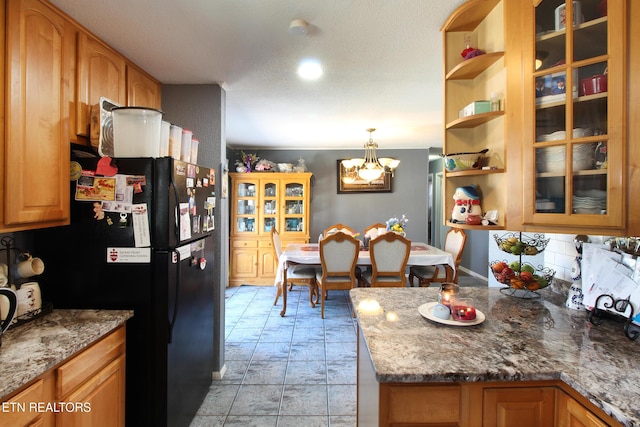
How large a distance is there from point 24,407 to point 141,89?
1906 millimetres

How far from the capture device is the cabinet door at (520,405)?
991 mm

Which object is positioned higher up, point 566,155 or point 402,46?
point 402,46

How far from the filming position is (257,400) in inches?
82.4

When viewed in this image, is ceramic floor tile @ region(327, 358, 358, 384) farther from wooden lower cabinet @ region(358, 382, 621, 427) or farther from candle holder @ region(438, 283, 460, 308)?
wooden lower cabinet @ region(358, 382, 621, 427)

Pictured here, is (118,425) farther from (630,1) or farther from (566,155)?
(630,1)

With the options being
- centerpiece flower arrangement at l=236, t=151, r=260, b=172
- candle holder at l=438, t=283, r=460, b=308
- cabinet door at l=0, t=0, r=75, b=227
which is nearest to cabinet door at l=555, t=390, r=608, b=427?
candle holder at l=438, t=283, r=460, b=308

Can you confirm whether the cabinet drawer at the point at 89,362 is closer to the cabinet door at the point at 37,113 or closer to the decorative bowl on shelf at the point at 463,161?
the cabinet door at the point at 37,113

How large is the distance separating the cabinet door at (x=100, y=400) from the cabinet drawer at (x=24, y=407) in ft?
0.38

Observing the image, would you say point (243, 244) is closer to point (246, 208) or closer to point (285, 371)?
point (246, 208)

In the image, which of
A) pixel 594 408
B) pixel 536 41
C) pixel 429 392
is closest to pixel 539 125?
pixel 536 41

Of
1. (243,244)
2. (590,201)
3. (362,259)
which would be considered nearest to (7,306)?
(590,201)

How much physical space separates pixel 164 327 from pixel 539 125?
199 centimetres

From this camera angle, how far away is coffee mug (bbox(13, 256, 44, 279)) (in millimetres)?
1454

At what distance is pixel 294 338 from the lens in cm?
303
